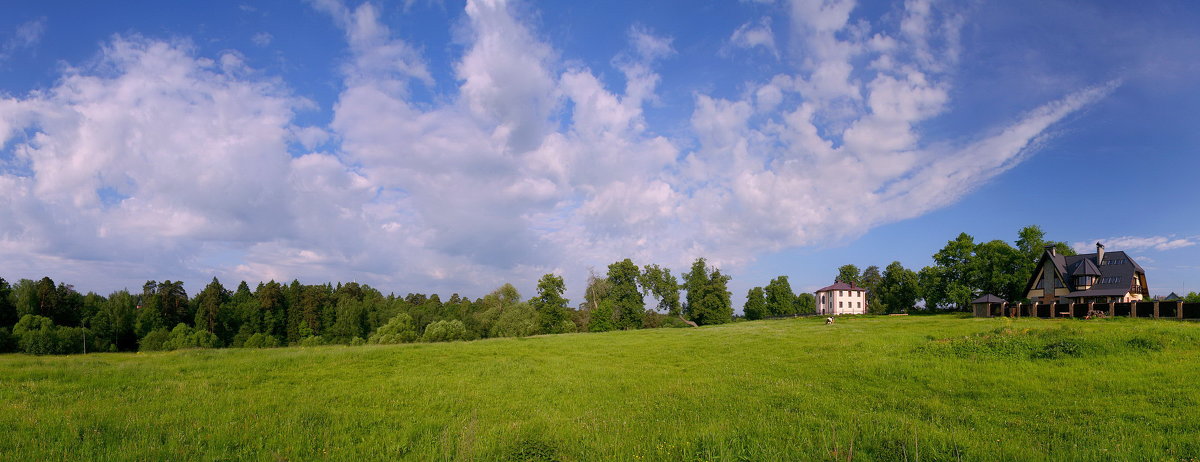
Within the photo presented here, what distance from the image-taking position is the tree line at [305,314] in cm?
6481

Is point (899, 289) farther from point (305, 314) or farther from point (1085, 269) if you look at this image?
point (305, 314)

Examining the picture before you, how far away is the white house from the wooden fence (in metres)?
42.2

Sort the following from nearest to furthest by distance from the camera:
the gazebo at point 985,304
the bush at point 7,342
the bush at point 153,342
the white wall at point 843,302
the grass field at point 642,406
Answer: the grass field at point 642,406, the gazebo at point 985,304, the bush at point 7,342, the bush at point 153,342, the white wall at point 843,302

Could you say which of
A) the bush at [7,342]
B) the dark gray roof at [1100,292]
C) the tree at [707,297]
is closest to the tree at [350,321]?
the bush at [7,342]

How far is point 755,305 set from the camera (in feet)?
342

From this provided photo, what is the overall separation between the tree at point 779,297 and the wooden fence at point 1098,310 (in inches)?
2300

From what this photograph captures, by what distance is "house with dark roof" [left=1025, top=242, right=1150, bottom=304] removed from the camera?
45938mm

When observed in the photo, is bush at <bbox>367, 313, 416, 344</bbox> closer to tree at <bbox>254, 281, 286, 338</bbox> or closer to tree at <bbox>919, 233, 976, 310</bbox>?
tree at <bbox>254, 281, 286, 338</bbox>

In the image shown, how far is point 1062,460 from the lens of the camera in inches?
263

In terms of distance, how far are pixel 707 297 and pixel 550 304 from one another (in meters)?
27.1

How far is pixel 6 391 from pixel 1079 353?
30800 millimetres

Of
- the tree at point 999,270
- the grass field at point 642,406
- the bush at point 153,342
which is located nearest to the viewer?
the grass field at point 642,406

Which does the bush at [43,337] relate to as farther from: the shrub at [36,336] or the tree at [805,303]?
the tree at [805,303]

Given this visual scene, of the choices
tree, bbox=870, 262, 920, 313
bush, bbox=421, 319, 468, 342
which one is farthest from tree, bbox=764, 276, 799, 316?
bush, bbox=421, 319, 468, 342
